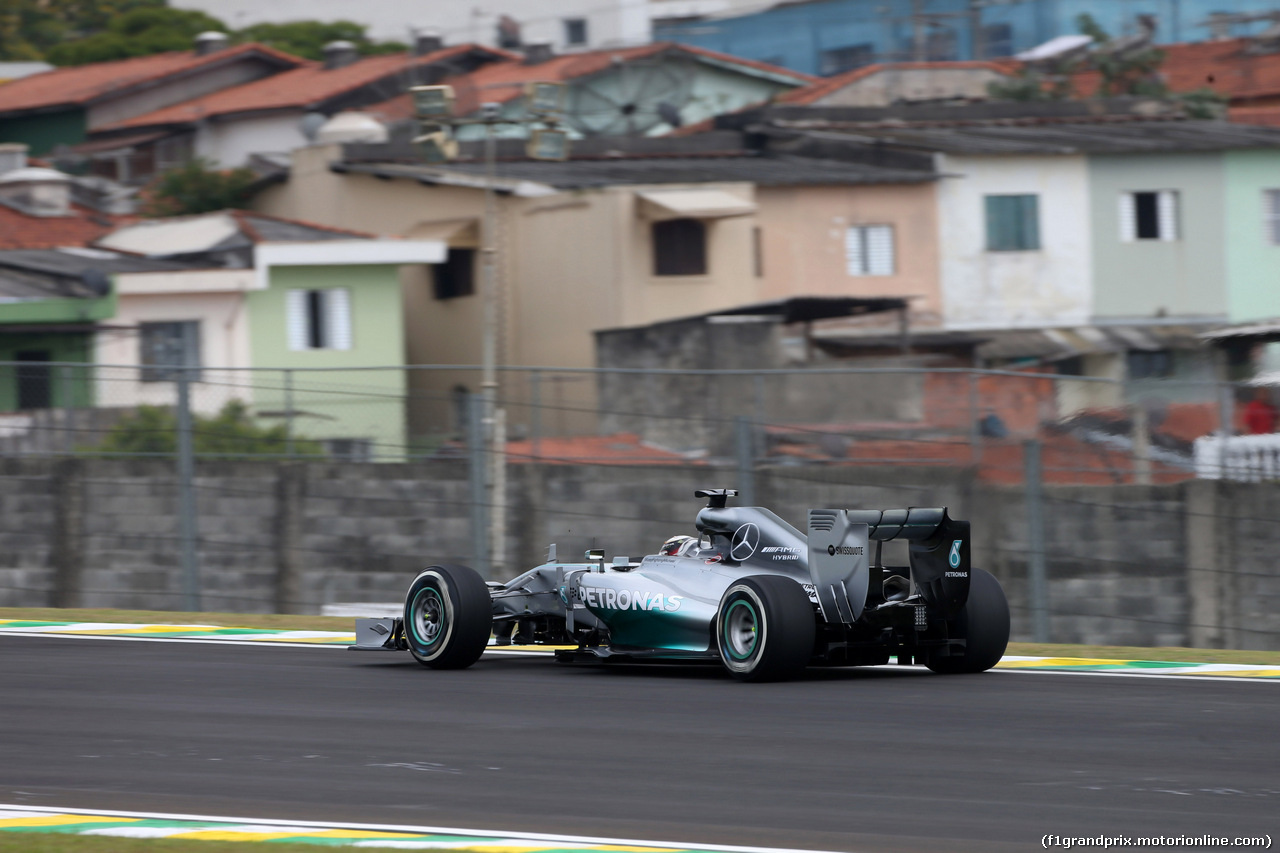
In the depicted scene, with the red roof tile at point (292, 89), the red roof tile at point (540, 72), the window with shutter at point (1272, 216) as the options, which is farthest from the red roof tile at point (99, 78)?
the window with shutter at point (1272, 216)

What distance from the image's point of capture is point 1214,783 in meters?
7.20

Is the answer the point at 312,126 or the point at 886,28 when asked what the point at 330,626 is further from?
the point at 886,28

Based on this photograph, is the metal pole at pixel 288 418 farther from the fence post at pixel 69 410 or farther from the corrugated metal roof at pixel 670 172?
the corrugated metal roof at pixel 670 172

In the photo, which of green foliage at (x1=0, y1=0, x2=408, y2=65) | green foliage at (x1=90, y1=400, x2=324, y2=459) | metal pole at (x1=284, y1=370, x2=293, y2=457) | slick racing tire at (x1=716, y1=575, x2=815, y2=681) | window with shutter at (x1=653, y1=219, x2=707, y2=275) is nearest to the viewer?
slick racing tire at (x1=716, y1=575, x2=815, y2=681)

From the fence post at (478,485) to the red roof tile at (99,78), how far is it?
1591 inches

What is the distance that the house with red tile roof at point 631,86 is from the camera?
48.1m

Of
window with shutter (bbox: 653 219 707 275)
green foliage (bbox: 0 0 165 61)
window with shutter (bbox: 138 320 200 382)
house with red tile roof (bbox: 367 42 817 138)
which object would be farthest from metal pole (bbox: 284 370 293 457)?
green foliage (bbox: 0 0 165 61)

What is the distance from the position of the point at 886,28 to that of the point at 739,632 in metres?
61.4

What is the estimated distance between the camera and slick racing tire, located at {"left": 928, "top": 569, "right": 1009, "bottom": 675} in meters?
10.8

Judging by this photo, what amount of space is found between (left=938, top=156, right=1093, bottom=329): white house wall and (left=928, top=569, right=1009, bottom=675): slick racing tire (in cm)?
2924

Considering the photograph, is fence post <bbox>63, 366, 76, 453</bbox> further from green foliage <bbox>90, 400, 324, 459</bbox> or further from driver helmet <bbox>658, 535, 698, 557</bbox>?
driver helmet <bbox>658, 535, 698, 557</bbox>

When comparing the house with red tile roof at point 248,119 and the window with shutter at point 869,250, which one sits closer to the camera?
the window with shutter at point 869,250

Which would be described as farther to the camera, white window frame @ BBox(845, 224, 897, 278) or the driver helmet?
white window frame @ BBox(845, 224, 897, 278)

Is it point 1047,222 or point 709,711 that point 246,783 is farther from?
point 1047,222
